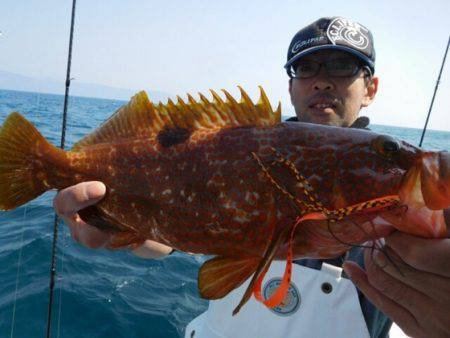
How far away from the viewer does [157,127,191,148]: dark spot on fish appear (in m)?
2.40

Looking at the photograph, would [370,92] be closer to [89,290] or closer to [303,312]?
[303,312]

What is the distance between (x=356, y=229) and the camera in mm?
1916

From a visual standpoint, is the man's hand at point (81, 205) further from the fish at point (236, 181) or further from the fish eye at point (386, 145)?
the fish eye at point (386, 145)

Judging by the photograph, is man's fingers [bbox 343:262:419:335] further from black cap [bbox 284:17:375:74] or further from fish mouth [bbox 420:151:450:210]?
black cap [bbox 284:17:375:74]

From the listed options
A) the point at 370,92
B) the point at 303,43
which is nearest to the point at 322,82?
the point at 303,43

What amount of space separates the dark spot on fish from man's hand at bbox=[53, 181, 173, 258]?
58cm

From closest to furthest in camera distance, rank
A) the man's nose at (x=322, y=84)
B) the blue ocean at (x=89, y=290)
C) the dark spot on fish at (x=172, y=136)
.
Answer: the dark spot on fish at (x=172, y=136), the man's nose at (x=322, y=84), the blue ocean at (x=89, y=290)

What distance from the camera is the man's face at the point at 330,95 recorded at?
4.09m

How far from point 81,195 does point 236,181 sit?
1177 millimetres

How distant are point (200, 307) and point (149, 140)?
4.44m

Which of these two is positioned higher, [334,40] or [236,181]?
[334,40]

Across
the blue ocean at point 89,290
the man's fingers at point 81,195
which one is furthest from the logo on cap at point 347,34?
the man's fingers at point 81,195

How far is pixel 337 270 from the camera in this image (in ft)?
10.7

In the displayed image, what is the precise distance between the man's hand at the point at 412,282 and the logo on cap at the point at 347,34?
9.49ft
